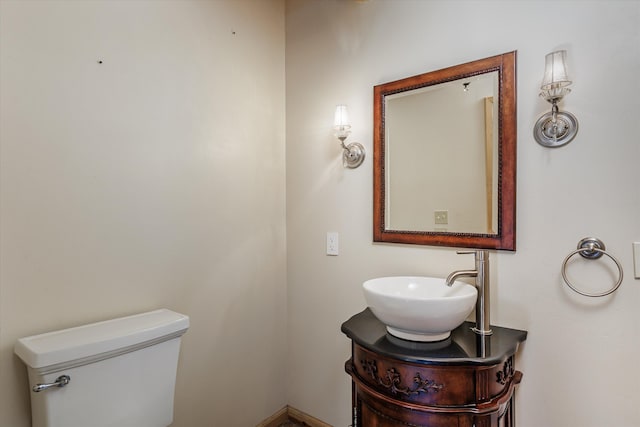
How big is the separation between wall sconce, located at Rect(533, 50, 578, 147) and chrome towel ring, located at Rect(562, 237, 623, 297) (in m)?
0.36

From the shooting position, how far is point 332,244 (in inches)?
71.9

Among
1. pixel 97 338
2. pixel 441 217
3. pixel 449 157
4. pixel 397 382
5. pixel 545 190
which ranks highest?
pixel 449 157

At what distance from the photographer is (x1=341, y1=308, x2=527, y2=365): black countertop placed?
1047 mm

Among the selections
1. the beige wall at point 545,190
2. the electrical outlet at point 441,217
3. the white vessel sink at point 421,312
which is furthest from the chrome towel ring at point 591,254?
the electrical outlet at point 441,217

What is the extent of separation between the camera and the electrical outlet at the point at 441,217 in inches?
57.8

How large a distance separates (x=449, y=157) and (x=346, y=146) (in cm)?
53

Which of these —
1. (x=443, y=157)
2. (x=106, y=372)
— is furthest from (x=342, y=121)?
(x=106, y=372)

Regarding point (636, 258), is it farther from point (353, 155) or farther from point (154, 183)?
point (154, 183)

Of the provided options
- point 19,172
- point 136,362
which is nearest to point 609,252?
point 136,362

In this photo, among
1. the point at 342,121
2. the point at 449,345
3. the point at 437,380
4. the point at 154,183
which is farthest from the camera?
the point at 342,121

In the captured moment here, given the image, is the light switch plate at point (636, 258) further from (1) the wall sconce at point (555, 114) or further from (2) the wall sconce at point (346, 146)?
(2) the wall sconce at point (346, 146)

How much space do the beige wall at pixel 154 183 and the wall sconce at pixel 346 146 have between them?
45 centimetres

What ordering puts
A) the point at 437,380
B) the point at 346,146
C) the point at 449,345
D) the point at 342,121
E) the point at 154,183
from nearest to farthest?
the point at 437,380 < the point at 449,345 < the point at 154,183 < the point at 342,121 < the point at 346,146

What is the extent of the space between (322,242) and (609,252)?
1.22 meters
